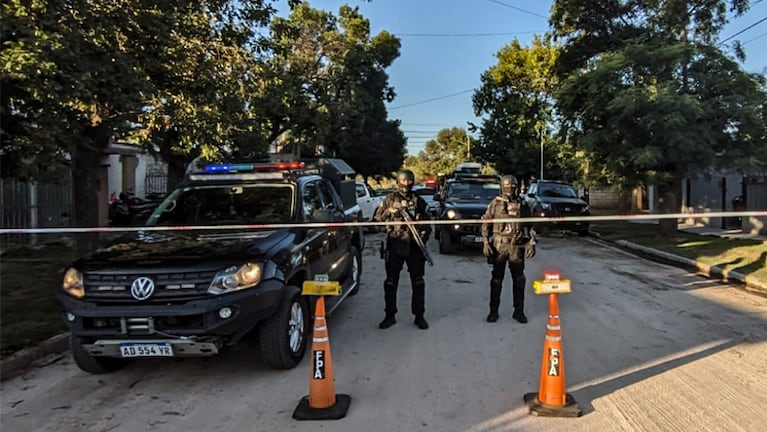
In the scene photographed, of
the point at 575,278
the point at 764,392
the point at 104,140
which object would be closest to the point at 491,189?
the point at 575,278

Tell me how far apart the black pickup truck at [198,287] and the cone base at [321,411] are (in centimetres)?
85

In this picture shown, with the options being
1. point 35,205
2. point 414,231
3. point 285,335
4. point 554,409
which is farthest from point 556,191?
point 554,409

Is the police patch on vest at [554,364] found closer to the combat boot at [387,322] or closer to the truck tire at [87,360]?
the combat boot at [387,322]

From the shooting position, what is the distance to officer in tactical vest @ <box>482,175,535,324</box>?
7.12 metres

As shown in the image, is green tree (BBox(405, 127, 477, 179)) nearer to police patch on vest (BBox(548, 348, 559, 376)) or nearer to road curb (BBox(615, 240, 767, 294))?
road curb (BBox(615, 240, 767, 294))

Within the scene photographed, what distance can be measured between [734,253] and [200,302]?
11714mm

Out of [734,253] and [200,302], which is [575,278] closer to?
[734,253]

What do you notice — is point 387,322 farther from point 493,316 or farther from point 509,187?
point 509,187

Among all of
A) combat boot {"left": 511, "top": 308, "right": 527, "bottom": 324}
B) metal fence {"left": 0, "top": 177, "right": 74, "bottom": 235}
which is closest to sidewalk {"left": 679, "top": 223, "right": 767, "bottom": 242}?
combat boot {"left": 511, "top": 308, "right": 527, "bottom": 324}

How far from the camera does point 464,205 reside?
13.7 m

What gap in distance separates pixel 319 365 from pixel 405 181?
3219 mm

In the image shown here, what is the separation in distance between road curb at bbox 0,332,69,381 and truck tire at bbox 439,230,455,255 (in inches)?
330

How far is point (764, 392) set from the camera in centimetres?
475

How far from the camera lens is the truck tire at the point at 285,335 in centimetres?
512
